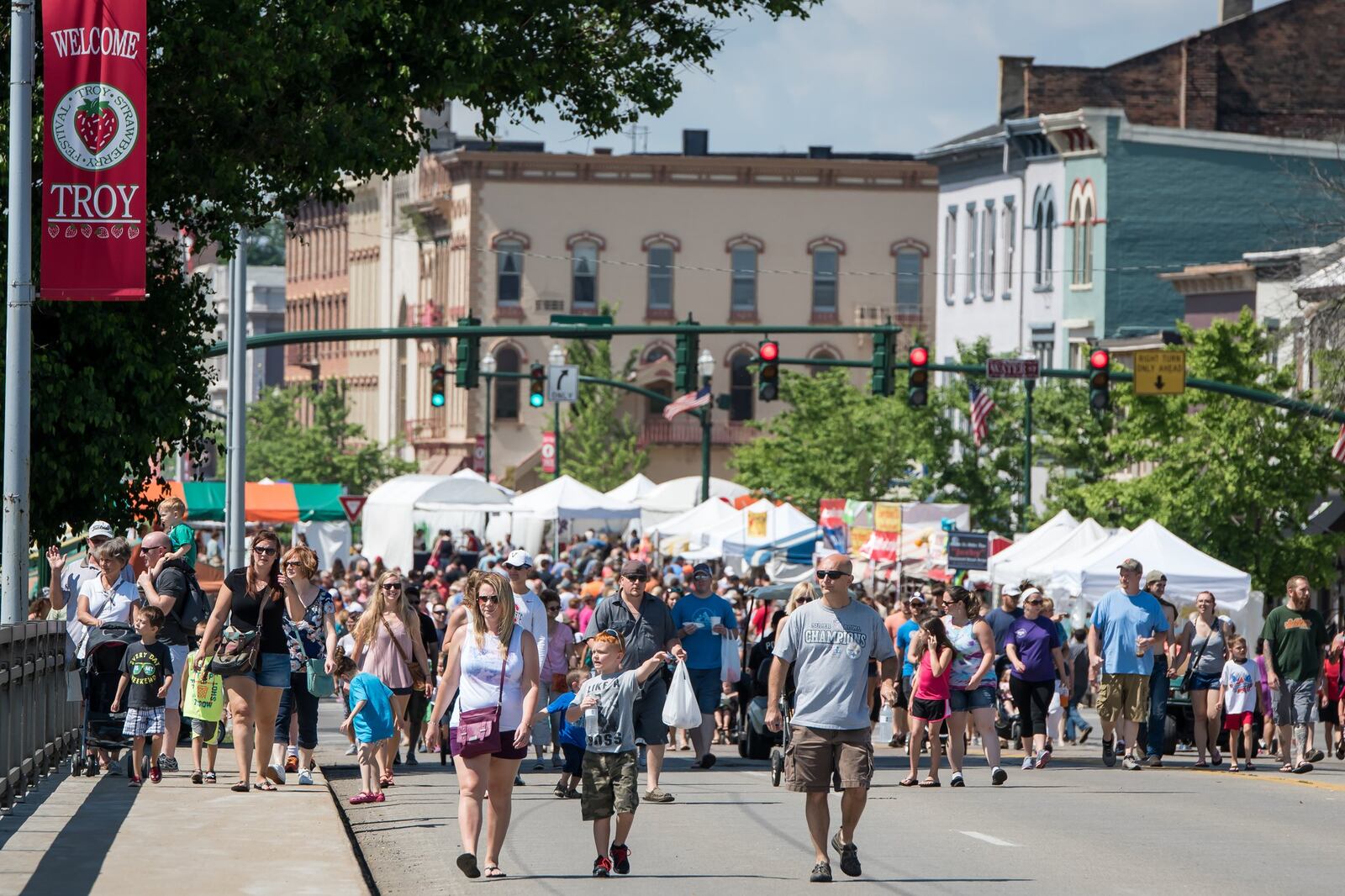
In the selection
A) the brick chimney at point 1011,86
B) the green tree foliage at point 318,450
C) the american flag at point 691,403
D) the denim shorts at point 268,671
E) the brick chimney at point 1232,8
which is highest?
the brick chimney at point 1232,8

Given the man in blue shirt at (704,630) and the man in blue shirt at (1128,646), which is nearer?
the man in blue shirt at (704,630)

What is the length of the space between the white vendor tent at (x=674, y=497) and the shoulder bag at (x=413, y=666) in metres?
33.7

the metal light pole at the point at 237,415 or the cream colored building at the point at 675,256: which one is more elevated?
the cream colored building at the point at 675,256

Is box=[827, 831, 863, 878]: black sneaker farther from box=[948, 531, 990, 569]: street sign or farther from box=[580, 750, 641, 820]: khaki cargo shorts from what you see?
box=[948, 531, 990, 569]: street sign

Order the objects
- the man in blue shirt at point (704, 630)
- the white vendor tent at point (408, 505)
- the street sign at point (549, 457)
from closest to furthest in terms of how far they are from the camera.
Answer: the man in blue shirt at point (704, 630), the white vendor tent at point (408, 505), the street sign at point (549, 457)

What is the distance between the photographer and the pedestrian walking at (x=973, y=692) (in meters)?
21.1

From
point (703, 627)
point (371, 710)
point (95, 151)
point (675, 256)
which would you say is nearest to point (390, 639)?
point (371, 710)

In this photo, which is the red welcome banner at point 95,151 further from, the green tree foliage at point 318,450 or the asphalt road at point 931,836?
the green tree foliage at point 318,450

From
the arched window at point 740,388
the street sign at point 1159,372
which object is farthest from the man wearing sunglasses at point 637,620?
the arched window at point 740,388

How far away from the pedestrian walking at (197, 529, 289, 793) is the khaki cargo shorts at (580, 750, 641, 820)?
416cm

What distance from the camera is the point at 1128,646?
23.0 meters

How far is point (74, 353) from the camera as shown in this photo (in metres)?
21.8

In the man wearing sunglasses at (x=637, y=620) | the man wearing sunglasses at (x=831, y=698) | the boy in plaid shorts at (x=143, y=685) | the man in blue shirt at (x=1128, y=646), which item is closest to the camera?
the man wearing sunglasses at (x=831, y=698)

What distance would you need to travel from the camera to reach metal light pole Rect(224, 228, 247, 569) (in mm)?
A: 29234
